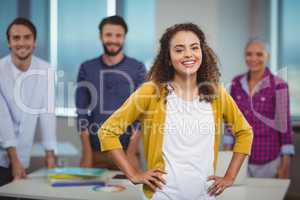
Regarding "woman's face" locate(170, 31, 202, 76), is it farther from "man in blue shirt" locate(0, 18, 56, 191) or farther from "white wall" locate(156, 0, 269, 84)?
"white wall" locate(156, 0, 269, 84)

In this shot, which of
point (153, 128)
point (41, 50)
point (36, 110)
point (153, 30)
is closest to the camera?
point (153, 128)

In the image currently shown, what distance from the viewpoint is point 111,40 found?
3289 millimetres

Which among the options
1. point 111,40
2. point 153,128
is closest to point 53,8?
point 111,40

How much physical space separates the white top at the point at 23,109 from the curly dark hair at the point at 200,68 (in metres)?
1.25

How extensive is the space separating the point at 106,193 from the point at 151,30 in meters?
1.56

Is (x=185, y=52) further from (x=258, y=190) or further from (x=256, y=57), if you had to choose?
(x=256, y=57)

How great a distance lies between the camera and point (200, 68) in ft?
6.83

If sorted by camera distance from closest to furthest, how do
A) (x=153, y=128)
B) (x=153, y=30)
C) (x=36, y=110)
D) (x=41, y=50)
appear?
(x=153, y=128) → (x=36, y=110) → (x=41, y=50) → (x=153, y=30)

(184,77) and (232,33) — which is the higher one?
(232,33)

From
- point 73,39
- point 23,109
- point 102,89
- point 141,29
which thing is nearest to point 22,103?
point 23,109

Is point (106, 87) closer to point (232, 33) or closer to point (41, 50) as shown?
point (41, 50)

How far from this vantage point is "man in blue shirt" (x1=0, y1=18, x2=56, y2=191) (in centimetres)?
308

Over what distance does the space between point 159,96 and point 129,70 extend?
1325 mm

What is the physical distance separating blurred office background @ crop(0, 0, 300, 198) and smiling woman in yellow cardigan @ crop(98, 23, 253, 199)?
58.6 inches
